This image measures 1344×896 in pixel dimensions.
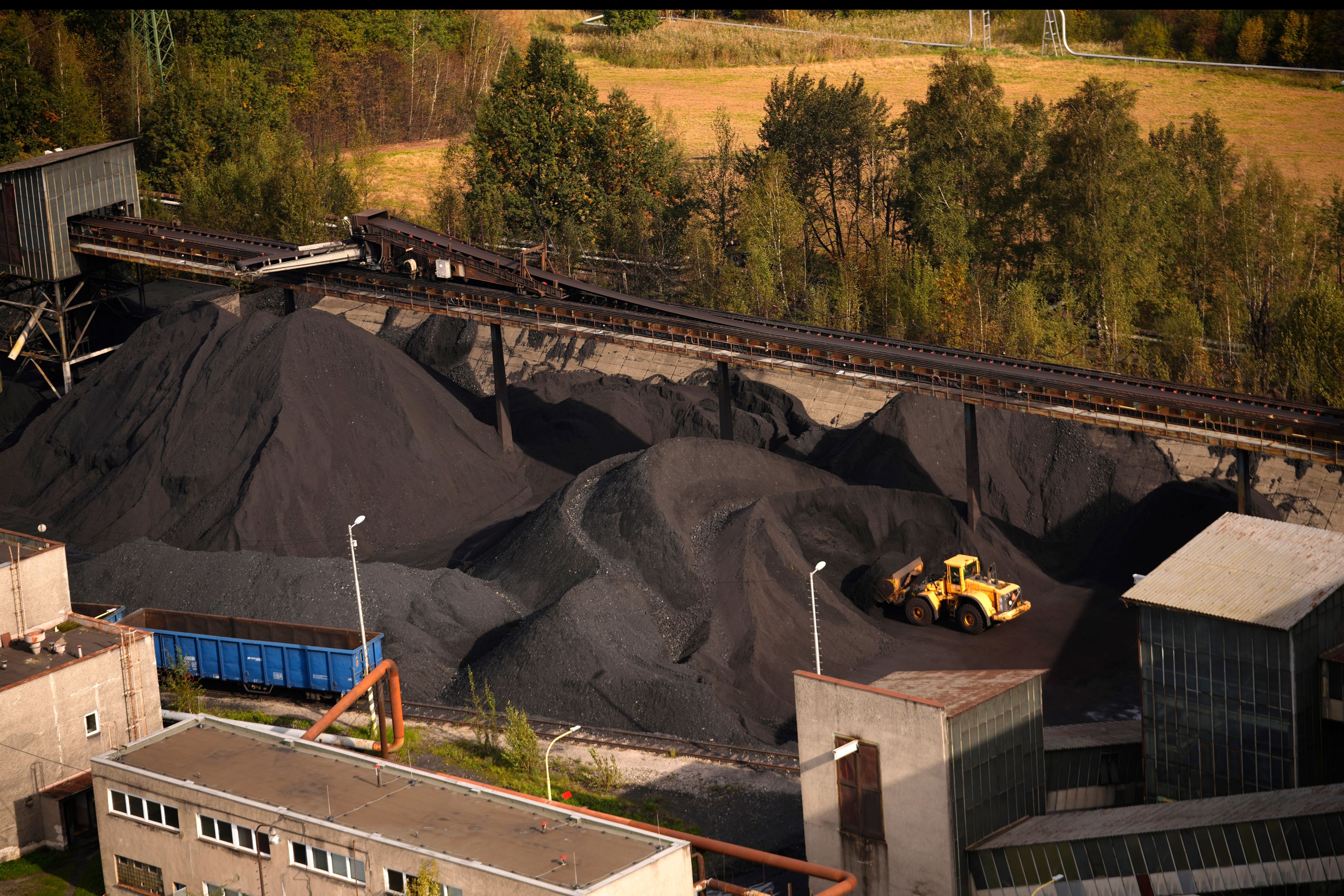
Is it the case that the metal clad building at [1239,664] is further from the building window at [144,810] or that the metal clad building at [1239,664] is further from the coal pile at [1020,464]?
the building window at [144,810]

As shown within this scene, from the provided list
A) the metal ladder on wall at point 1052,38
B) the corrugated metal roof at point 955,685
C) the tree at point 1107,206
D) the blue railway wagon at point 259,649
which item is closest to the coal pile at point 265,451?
the blue railway wagon at point 259,649

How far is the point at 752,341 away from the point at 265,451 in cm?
1634

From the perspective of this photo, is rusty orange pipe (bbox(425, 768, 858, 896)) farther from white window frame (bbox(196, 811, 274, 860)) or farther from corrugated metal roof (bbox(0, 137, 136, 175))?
corrugated metal roof (bbox(0, 137, 136, 175))

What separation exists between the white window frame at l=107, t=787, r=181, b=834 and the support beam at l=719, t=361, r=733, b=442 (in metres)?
25.5

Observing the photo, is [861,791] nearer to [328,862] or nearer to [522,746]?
[328,862]

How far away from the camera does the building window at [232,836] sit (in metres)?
23.3

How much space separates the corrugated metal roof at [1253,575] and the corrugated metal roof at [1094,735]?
2.76 meters

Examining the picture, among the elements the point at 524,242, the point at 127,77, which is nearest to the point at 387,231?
the point at 524,242

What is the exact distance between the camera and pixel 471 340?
57.9 m

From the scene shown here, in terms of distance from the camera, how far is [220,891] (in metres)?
24.0

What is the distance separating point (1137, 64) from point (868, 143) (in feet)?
84.2

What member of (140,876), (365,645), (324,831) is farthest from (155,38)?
(324,831)

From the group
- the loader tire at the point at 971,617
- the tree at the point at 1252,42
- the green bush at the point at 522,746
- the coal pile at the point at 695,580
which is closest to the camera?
the green bush at the point at 522,746

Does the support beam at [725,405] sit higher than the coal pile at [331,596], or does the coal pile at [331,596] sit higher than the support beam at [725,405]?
the support beam at [725,405]
